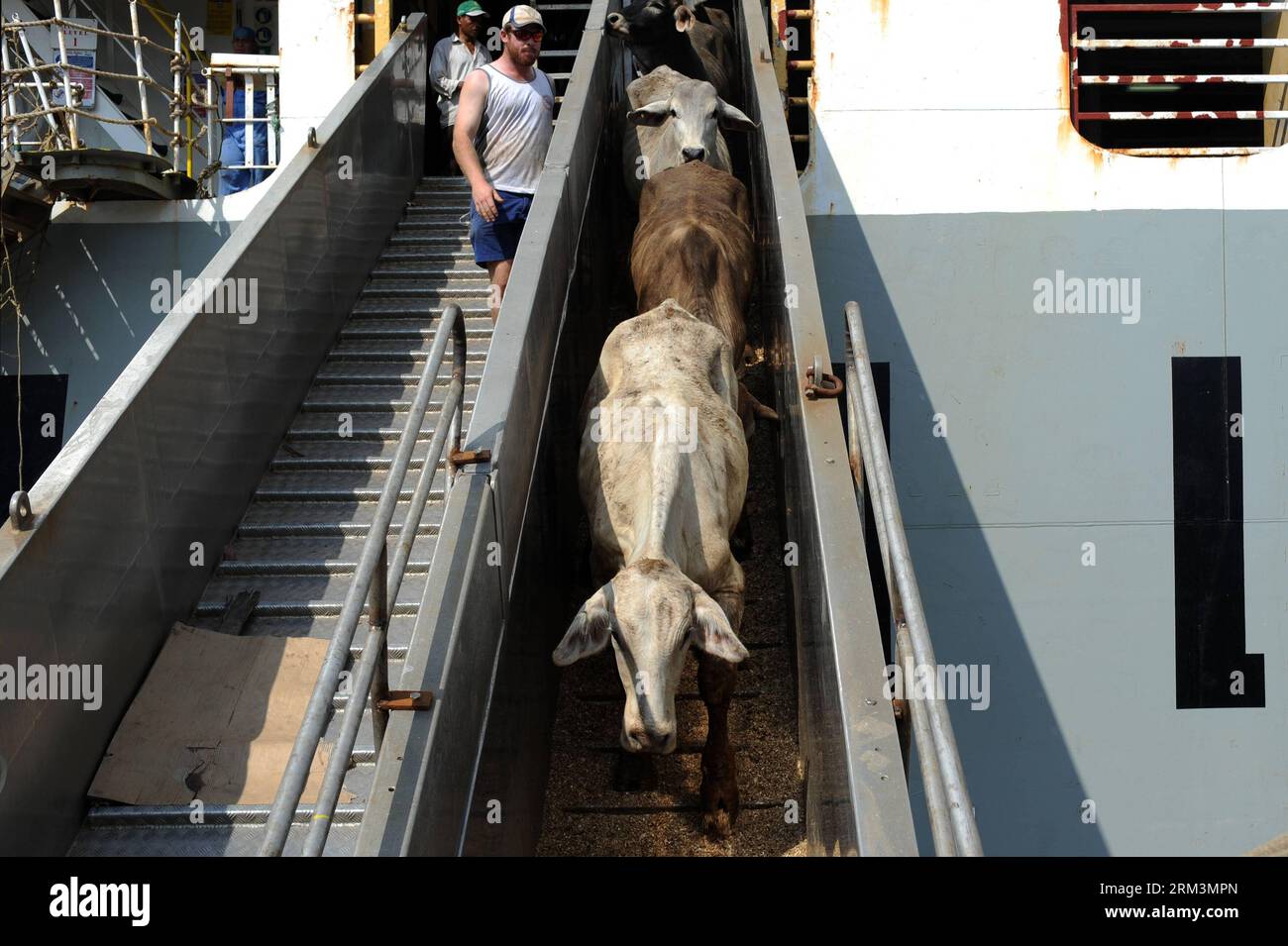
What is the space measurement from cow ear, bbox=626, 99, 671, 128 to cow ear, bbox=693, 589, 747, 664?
16.9 ft

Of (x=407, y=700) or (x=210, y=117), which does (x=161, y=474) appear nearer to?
(x=407, y=700)

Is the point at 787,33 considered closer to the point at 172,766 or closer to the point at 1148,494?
the point at 1148,494

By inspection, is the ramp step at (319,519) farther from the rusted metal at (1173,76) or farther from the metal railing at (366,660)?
the rusted metal at (1173,76)

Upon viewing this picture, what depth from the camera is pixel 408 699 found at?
4531mm

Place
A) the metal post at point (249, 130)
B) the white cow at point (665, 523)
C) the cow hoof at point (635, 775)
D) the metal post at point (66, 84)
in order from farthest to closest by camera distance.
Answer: the metal post at point (249, 130) → the metal post at point (66, 84) → the cow hoof at point (635, 775) → the white cow at point (665, 523)

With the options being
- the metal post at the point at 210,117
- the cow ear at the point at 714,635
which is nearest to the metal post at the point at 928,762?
the cow ear at the point at 714,635

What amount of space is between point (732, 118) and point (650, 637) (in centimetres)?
540

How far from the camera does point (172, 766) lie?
234 inches

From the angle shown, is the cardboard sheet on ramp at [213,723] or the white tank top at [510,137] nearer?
the cardboard sheet on ramp at [213,723]

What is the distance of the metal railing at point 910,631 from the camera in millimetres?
4008

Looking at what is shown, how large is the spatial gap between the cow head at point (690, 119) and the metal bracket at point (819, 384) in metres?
3.51

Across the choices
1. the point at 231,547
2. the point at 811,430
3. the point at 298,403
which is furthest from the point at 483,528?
the point at 298,403

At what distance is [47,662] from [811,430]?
10.7 ft
